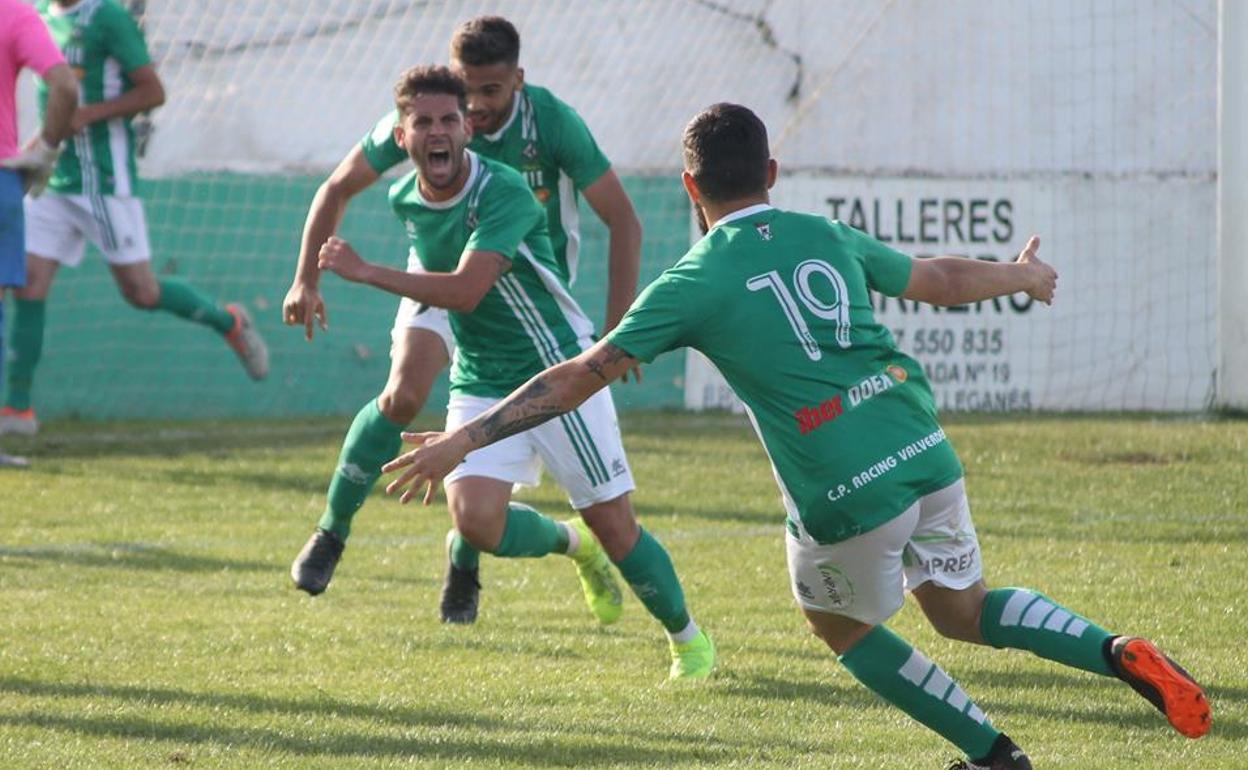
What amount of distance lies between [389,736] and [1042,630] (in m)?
1.63

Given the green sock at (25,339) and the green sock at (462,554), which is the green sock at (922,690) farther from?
the green sock at (25,339)

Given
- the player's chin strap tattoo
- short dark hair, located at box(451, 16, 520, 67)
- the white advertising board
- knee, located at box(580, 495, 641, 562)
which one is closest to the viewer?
the player's chin strap tattoo

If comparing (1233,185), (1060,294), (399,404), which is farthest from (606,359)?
(1060,294)

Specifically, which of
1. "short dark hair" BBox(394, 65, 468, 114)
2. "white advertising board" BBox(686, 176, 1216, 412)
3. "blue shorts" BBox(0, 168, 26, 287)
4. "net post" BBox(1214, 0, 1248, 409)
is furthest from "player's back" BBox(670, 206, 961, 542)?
"white advertising board" BBox(686, 176, 1216, 412)

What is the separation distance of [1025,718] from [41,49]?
4059mm

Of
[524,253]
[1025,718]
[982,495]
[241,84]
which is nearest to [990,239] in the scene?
[982,495]

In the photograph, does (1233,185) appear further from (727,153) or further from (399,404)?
(727,153)

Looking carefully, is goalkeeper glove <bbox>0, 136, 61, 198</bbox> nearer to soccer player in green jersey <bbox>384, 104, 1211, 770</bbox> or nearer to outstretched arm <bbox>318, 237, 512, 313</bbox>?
outstretched arm <bbox>318, 237, 512, 313</bbox>

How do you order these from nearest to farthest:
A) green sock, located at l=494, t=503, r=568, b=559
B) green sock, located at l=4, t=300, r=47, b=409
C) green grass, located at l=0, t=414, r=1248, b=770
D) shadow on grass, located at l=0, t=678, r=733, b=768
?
shadow on grass, located at l=0, t=678, r=733, b=768 < green grass, located at l=0, t=414, r=1248, b=770 < green sock, located at l=494, t=503, r=568, b=559 < green sock, located at l=4, t=300, r=47, b=409

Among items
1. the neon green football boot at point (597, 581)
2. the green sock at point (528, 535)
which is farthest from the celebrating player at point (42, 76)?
the neon green football boot at point (597, 581)

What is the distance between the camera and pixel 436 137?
19.6ft

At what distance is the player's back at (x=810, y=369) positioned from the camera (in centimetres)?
429

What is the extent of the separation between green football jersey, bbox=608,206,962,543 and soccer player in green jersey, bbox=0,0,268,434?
6.69 m

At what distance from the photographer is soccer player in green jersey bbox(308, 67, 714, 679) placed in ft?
19.5
